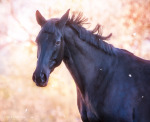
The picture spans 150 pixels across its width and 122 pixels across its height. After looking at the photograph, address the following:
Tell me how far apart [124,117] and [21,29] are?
12.0 feet

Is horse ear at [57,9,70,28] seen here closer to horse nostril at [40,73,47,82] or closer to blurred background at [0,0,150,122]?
horse nostril at [40,73,47,82]

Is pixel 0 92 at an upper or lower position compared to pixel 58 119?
upper

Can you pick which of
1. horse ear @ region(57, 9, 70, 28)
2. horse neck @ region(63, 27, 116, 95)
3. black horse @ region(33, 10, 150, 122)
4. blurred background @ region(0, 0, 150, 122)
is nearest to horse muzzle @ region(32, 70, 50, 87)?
black horse @ region(33, 10, 150, 122)

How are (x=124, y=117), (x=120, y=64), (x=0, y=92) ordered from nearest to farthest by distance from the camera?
(x=124, y=117) → (x=120, y=64) → (x=0, y=92)

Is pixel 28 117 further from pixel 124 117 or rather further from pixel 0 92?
pixel 124 117

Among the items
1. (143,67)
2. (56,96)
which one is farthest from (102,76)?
(56,96)

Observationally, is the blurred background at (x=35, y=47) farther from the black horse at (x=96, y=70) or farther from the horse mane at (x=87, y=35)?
the horse mane at (x=87, y=35)

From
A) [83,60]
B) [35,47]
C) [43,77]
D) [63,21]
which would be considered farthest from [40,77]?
[35,47]

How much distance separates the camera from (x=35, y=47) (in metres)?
6.34

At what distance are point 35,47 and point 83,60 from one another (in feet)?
9.04

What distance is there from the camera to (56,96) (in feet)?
20.7

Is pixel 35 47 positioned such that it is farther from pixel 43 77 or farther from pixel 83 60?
pixel 43 77

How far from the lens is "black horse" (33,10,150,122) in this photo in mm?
3574

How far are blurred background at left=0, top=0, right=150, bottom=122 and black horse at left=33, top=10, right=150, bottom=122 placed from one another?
7.96 ft
